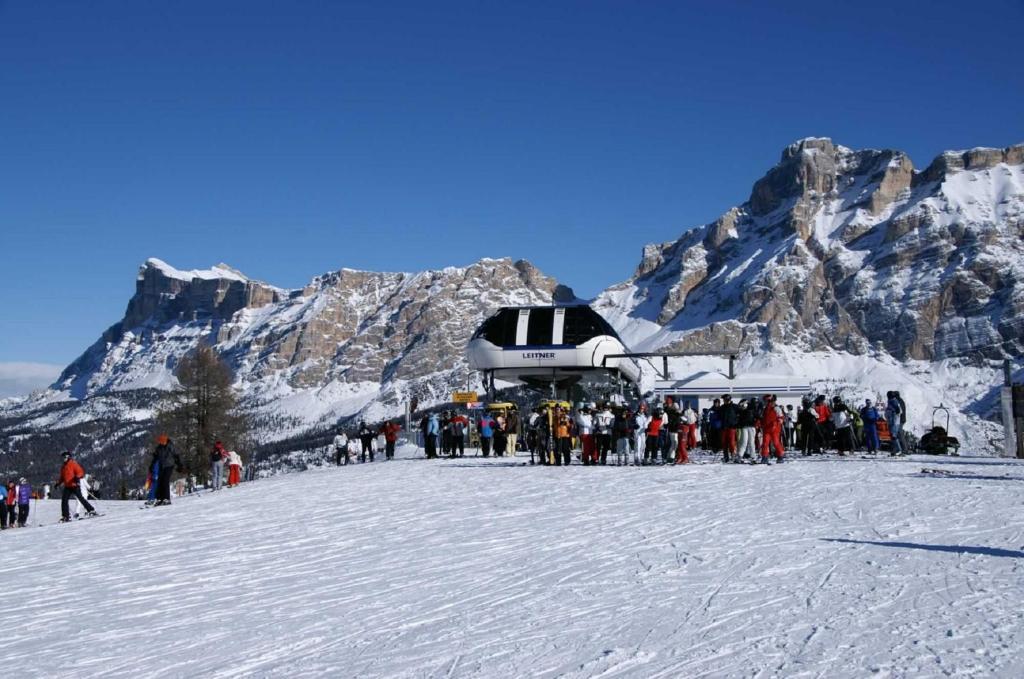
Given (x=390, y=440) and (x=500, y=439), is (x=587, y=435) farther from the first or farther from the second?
(x=390, y=440)

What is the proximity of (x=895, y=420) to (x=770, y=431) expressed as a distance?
4.40m

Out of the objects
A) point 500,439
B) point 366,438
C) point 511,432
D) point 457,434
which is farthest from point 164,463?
point 366,438

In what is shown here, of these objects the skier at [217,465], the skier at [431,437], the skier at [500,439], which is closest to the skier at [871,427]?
the skier at [500,439]

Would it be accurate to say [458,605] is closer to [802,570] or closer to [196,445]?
→ [802,570]

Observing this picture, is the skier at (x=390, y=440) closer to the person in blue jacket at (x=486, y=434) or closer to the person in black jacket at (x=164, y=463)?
the person in blue jacket at (x=486, y=434)

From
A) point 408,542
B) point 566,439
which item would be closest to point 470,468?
point 566,439

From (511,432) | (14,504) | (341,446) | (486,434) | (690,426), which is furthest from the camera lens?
(341,446)

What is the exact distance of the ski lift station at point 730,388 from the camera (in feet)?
180

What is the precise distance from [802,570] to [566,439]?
14969mm

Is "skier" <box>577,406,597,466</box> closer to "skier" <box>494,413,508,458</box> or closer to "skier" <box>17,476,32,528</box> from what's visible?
"skier" <box>494,413,508,458</box>

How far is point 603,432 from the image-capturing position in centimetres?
2530

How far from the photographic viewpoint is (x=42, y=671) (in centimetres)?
839

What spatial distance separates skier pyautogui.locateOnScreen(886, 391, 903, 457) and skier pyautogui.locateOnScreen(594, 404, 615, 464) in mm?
7579

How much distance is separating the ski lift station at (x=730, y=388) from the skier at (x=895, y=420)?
89.2ft
